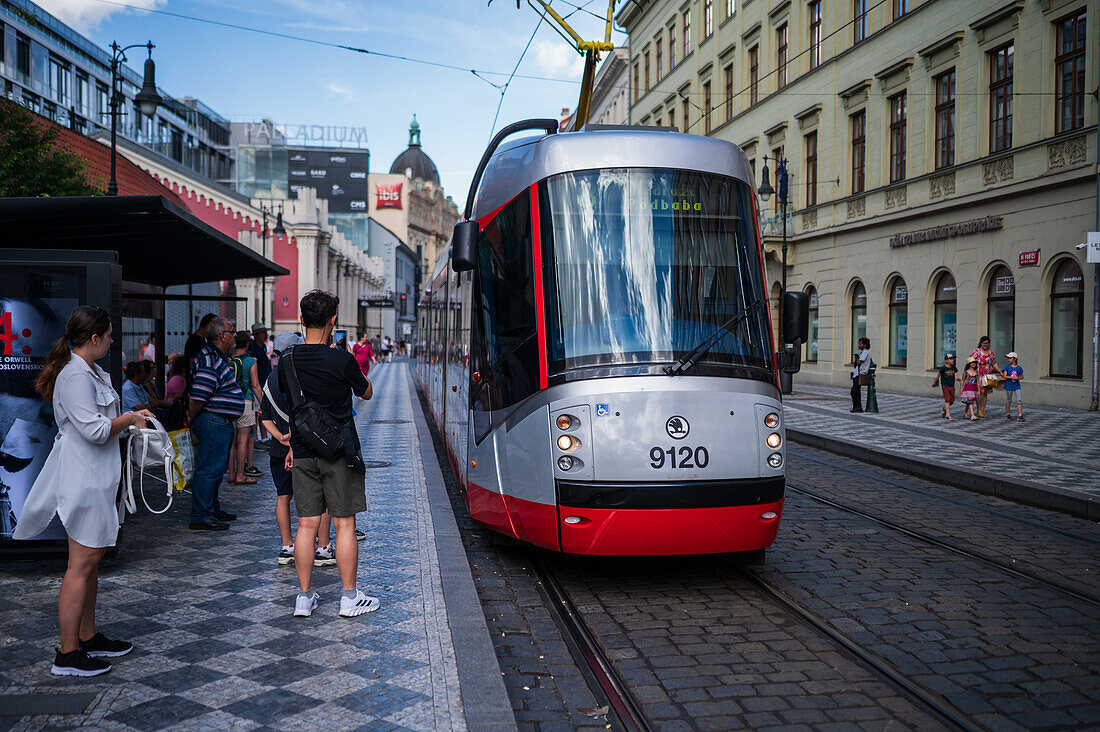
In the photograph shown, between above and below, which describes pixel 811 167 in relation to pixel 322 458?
above

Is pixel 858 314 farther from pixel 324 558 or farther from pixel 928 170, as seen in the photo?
pixel 324 558

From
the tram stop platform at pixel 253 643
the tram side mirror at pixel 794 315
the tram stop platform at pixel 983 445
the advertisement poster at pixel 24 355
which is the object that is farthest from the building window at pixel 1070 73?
the advertisement poster at pixel 24 355

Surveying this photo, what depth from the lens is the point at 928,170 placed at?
25.3 meters

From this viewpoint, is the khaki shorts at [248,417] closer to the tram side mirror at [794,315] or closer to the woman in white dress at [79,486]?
the woman in white dress at [79,486]

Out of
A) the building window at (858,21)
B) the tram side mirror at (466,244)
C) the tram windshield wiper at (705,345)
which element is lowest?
Result: the tram windshield wiper at (705,345)

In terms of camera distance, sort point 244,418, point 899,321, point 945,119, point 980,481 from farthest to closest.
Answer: point 899,321 → point 945,119 → point 980,481 → point 244,418

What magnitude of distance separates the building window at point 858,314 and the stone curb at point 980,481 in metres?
15.5

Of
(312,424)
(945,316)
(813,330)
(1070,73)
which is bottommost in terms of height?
(312,424)

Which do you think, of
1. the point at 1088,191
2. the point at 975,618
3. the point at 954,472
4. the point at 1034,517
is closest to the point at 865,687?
the point at 975,618

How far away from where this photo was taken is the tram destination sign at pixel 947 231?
A: 22.5m

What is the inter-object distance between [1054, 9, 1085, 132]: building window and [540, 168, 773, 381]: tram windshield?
57.0 feet

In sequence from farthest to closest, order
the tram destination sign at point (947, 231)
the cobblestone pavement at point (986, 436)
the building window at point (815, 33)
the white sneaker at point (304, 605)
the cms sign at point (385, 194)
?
the cms sign at point (385, 194) < the building window at point (815, 33) < the tram destination sign at point (947, 231) < the cobblestone pavement at point (986, 436) < the white sneaker at point (304, 605)

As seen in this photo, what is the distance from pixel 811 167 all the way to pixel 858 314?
5.98 m

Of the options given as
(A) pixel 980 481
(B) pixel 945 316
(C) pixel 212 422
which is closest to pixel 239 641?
(C) pixel 212 422
